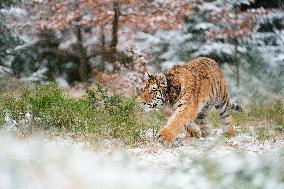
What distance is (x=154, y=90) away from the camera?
637cm

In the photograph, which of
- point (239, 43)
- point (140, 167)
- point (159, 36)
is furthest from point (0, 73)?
point (140, 167)

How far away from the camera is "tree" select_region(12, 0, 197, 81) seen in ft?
39.7

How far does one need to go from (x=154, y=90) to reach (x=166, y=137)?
2.02 ft

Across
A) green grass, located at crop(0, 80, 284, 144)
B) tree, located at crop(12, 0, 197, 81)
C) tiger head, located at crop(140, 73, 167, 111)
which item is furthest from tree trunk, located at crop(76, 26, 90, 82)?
tiger head, located at crop(140, 73, 167, 111)

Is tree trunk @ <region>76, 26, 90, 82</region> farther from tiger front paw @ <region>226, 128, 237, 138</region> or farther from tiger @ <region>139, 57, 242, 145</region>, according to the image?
tiger front paw @ <region>226, 128, 237, 138</region>

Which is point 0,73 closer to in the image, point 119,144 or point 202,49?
point 202,49

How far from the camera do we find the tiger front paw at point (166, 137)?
5945 millimetres

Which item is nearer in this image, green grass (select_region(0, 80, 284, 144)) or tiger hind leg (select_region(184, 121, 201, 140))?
green grass (select_region(0, 80, 284, 144))

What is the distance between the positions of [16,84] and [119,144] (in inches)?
212

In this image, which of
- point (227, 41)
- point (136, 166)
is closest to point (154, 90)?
point (136, 166)

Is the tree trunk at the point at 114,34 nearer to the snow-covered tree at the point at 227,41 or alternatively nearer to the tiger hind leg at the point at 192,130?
the snow-covered tree at the point at 227,41

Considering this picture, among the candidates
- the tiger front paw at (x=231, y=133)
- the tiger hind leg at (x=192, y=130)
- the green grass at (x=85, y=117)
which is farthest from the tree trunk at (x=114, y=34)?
the tiger hind leg at (x=192, y=130)

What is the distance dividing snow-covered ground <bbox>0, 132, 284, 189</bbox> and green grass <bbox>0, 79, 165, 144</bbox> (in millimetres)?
346

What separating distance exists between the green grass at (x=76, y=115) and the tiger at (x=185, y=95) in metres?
0.34
